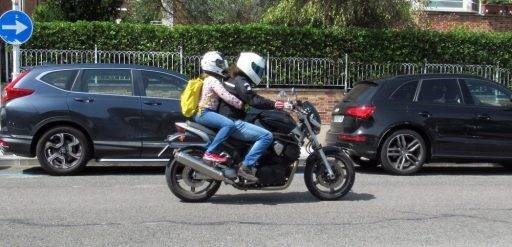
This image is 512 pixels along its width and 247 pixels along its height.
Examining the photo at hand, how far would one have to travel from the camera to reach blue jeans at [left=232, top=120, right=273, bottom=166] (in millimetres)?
7895

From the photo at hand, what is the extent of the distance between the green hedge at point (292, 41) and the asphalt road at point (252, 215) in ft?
23.1

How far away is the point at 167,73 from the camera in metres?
10.8

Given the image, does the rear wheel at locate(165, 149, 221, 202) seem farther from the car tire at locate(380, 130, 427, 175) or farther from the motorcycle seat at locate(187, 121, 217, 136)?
the car tire at locate(380, 130, 427, 175)

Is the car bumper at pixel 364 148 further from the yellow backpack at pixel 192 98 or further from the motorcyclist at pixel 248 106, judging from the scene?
the yellow backpack at pixel 192 98

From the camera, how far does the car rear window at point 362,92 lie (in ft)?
36.4

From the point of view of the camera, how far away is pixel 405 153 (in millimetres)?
10938

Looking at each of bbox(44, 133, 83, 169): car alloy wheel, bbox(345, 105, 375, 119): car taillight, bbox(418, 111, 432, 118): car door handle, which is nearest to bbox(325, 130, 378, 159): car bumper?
bbox(345, 105, 375, 119): car taillight

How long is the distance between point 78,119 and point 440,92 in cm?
560

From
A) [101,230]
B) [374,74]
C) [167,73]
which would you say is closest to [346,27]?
[374,74]

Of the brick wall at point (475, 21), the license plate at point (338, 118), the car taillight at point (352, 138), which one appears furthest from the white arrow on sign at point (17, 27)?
the brick wall at point (475, 21)

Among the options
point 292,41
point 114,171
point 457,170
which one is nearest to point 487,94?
point 457,170

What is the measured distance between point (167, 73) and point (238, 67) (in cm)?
291

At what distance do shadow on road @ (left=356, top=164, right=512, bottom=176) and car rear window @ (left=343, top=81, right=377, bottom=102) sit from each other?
122 cm

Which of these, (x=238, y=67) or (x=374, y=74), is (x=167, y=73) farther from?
(x=374, y=74)
